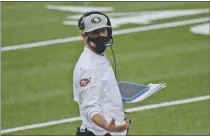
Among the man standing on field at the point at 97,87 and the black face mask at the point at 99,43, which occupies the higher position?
the black face mask at the point at 99,43

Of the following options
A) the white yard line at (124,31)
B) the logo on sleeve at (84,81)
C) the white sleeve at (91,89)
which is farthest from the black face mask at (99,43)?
the white yard line at (124,31)

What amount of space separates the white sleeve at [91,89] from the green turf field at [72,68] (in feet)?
16.3

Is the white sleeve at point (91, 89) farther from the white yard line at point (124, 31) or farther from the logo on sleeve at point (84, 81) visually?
the white yard line at point (124, 31)

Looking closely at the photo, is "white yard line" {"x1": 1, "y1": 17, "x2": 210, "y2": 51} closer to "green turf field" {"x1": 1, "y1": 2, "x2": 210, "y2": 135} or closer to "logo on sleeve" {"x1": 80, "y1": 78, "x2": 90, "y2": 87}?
"green turf field" {"x1": 1, "y1": 2, "x2": 210, "y2": 135}

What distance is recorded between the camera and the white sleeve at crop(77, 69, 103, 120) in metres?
8.35

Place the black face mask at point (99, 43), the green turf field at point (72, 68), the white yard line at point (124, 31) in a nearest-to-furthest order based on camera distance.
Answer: the black face mask at point (99, 43) < the green turf field at point (72, 68) < the white yard line at point (124, 31)

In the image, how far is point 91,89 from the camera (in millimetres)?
8391

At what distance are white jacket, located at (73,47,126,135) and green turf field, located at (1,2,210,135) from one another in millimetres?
4760

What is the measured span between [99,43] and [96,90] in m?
0.50

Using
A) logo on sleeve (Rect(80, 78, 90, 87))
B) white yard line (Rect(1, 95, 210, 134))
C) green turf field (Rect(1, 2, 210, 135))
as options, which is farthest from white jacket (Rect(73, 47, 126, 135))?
white yard line (Rect(1, 95, 210, 134))

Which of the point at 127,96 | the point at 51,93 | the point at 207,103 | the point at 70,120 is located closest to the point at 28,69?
the point at 51,93

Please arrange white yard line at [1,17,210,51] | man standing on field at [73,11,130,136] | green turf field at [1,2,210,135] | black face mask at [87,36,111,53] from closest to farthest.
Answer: man standing on field at [73,11,130,136] < black face mask at [87,36,111,53] < green turf field at [1,2,210,135] < white yard line at [1,17,210,51]

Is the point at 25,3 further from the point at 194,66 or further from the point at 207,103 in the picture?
the point at 207,103

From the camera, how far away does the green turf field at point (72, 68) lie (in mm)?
13935
